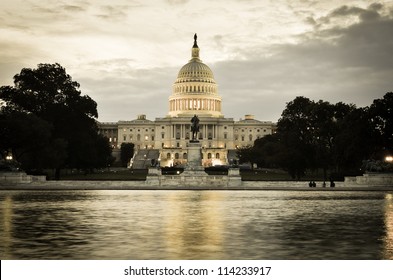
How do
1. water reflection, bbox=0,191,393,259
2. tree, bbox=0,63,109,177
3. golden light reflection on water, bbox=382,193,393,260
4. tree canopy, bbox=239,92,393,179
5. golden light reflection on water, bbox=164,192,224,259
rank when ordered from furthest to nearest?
1. tree, bbox=0,63,109,177
2. tree canopy, bbox=239,92,393,179
3. golden light reflection on water, bbox=164,192,224,259
4. water reflection, bbox=0,191,393,259
5. golden light reflection on water, bbox=382,193,393,260

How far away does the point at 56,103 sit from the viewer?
229 ft

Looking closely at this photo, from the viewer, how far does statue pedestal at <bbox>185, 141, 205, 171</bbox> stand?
213ft

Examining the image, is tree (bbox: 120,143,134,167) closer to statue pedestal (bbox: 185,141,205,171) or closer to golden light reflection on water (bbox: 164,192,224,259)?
statue pedestal (bbox: 185,141,205,171)

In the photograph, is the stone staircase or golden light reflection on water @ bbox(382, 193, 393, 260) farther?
the stone staircase

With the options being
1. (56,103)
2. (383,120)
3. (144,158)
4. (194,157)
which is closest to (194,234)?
(383,120)

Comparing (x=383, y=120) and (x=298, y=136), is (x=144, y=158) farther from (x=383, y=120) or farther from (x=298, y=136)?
(x=383, y=120)

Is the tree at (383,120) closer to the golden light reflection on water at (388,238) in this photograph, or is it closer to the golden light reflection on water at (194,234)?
the golden light reflection on water at (388,238)

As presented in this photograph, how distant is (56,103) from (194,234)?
55062mm

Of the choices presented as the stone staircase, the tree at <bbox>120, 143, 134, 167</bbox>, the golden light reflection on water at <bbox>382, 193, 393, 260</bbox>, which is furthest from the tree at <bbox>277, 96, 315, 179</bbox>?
the tree at <bbox>120, 143, 134, 167</bbox>

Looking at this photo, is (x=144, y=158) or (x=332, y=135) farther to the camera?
(x=144, y=158)

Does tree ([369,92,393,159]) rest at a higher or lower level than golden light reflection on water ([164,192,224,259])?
higher

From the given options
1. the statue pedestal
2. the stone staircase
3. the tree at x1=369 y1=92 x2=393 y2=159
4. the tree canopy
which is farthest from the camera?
the stone staircase

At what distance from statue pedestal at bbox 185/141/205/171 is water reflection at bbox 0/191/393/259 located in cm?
3766

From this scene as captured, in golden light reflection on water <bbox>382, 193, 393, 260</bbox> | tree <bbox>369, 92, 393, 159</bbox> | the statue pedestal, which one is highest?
tree <bbox>369, 92, 393, 159</bbox>
